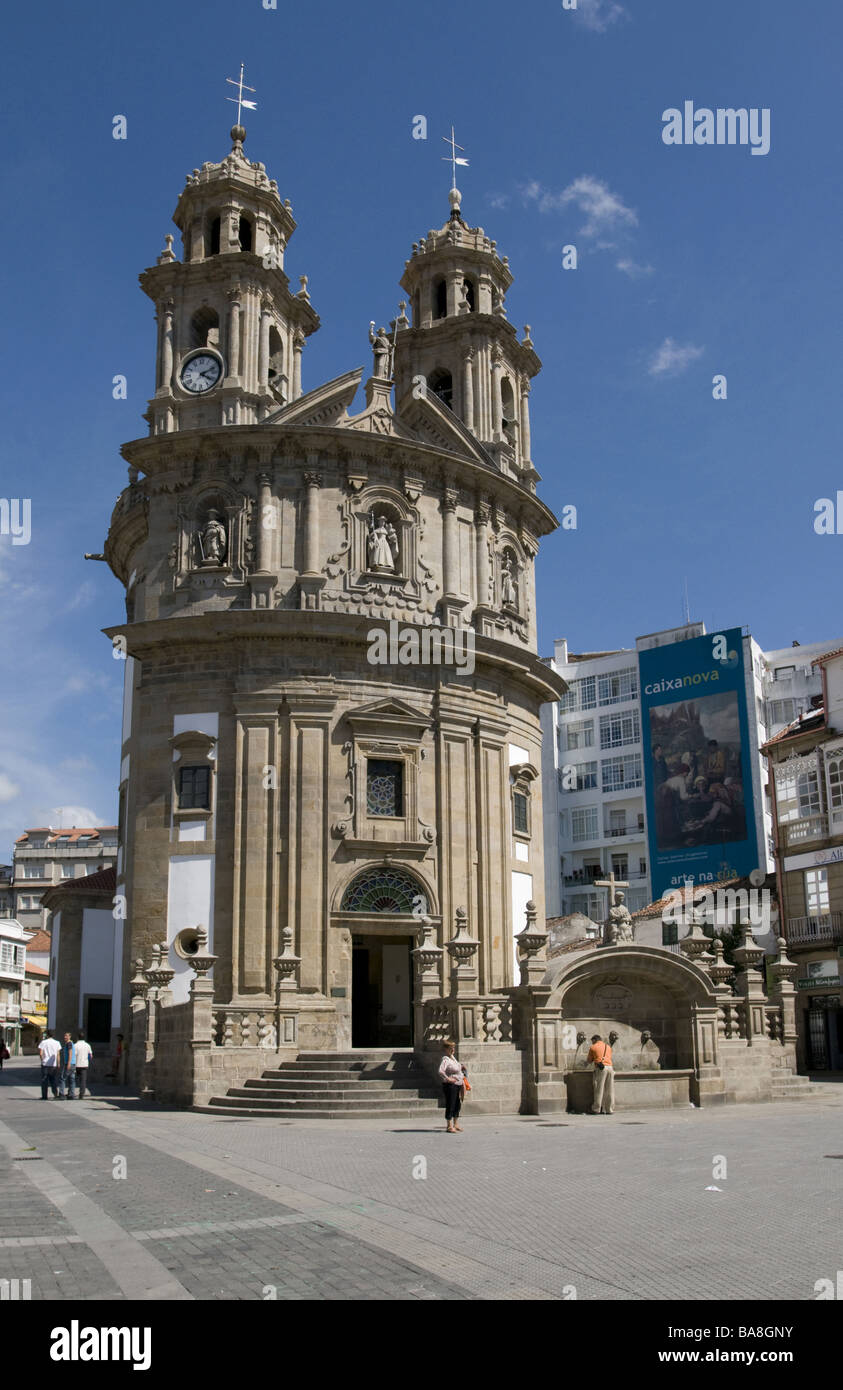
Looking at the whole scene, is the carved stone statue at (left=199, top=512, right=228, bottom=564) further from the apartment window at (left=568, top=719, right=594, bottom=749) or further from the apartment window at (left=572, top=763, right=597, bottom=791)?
the apartment window at (left=568, top=719, right=594, bottom=749)

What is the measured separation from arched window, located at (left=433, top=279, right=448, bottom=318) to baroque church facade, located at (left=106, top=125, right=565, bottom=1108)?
6291mm

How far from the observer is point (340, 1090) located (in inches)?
985

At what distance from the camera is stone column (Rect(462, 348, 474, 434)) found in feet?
141

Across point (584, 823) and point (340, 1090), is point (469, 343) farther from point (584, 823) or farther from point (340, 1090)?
point (584, 823)

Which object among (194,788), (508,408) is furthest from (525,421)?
(194,788)

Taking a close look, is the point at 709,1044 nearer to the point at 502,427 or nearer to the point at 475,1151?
the point at 475,1151

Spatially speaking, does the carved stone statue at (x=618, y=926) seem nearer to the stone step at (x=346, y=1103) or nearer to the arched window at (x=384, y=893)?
the stone step at (x=346, y=1103)

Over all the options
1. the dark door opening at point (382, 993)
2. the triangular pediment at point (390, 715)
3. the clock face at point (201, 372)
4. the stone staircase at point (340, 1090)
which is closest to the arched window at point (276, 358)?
the clock face at point (201, 372)

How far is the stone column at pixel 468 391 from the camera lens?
4288 centimetres

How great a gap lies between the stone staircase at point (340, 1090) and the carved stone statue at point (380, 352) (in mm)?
20943
